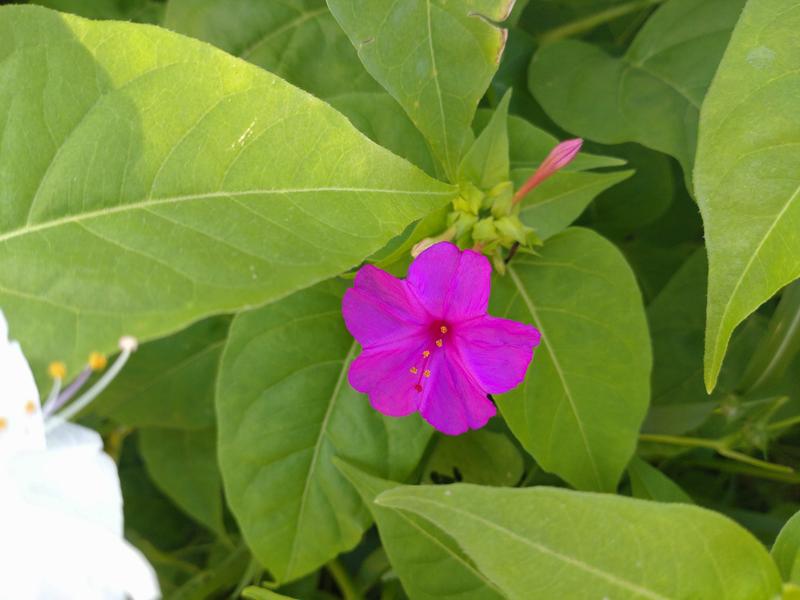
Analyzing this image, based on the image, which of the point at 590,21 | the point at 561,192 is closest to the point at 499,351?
the point at 561,192

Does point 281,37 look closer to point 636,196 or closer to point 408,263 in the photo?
point 408,263

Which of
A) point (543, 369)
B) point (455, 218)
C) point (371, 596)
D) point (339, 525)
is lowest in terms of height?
point (371, 596)

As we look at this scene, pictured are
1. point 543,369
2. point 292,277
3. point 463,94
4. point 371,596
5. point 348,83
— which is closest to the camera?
point 292,277

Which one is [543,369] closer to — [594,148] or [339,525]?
[339,525]

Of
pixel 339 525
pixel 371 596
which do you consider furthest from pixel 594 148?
pixel 371 596

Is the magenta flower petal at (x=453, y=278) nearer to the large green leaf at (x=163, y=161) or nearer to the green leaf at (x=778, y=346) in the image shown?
the large green leaf at (x=163, y=161)

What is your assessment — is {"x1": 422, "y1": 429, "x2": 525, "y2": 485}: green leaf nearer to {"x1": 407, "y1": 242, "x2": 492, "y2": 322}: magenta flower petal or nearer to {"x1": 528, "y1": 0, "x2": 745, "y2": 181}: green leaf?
{"x1": 407, "y1": 242, "x2": 492, "y2": 322}: magenta flower petal

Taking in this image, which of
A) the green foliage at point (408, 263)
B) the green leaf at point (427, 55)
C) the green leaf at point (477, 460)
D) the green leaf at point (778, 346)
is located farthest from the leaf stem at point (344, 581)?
the green leaf at point (427, 55)
